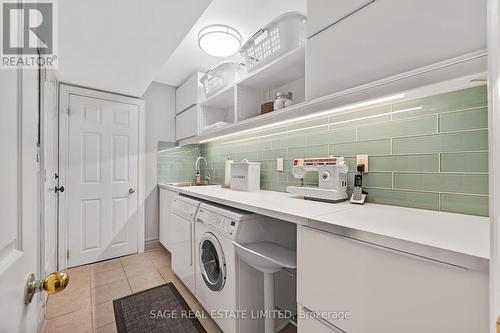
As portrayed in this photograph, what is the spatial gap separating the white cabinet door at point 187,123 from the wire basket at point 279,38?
1.16 m

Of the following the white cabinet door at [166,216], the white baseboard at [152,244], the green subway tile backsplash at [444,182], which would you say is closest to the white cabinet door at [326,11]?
the green subway tile backsplash at [444,182]

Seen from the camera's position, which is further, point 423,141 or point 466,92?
point 423,141

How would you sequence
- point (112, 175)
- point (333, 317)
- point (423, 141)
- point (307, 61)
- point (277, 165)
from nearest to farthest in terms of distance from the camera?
point (333, 317)
point (423, 141)
point (307, 61)
point (277, 165)
point (112, 175)

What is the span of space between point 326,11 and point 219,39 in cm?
82

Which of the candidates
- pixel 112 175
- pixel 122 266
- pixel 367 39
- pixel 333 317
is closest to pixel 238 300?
pixel 333 317

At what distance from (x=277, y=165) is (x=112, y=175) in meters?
2.10

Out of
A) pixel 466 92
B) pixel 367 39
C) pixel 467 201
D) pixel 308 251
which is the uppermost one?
pixel 367 39

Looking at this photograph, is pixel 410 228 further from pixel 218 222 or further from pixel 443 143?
pixel 218 222

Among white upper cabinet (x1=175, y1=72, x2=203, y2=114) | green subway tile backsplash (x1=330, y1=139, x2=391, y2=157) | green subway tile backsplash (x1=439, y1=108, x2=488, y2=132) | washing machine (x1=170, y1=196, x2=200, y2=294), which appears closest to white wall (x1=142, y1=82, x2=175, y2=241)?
white upper cabinet (x1=175, y1=72, x2=203, y2=114)

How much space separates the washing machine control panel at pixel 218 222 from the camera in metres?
1.32

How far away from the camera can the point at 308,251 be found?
0.94 metres

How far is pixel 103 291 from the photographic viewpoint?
1998 millimetres

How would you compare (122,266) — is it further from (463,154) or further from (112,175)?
(463,154)

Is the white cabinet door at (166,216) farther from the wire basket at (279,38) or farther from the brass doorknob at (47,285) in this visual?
the brass doorknob at (47,285)
